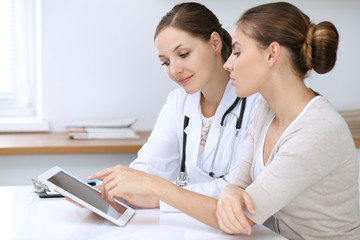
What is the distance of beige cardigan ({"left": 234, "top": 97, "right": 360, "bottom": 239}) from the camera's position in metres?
1.21

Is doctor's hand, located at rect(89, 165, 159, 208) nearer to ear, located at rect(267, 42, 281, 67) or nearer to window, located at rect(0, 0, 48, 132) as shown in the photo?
ear, located at rect(267, 42, 281, 67)

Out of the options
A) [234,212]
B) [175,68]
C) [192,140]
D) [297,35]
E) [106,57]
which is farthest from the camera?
[106,57]

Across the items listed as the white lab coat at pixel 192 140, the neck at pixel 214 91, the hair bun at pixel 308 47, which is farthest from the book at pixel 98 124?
the hair bun at pixel 308 47

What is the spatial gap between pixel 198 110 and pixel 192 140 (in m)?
0.12

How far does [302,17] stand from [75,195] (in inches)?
29.8

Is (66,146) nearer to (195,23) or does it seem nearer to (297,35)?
(195,23)

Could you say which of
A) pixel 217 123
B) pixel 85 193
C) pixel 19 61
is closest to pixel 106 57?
pixel 19 61

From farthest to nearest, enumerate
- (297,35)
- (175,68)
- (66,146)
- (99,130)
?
(99,130) → (66,146) → (175,68) → (297,35)

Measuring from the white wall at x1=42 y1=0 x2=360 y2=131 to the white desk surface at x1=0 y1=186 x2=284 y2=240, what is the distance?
5.19 feet

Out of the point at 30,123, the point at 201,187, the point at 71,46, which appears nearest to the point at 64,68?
the point at 71,46

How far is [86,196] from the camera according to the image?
1.36 metres

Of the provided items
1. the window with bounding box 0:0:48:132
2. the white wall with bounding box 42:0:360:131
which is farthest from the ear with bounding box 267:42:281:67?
the window with bounding box 0:0:48:132

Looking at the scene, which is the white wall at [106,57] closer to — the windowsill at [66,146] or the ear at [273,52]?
the windowsill at [66,146]

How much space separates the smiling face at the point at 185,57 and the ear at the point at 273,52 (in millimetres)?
527
